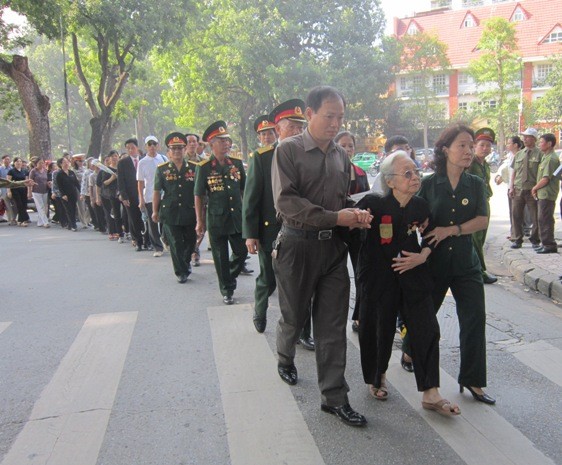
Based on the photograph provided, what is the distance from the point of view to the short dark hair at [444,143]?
3.62 metres

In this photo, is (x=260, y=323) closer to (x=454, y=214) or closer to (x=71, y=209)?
(x=454, y=214)

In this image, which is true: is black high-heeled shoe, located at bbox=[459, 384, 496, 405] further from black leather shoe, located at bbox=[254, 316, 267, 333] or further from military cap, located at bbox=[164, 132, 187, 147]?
military cap, located at bbox=[164, 132, 187, 147]

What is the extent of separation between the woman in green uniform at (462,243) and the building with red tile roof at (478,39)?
48.8 meters

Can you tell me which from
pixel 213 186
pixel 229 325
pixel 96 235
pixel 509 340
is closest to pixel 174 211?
pixel 213 186

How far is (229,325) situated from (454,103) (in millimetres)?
53005

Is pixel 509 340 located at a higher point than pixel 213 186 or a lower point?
lower

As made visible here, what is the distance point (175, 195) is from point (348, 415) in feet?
15.5

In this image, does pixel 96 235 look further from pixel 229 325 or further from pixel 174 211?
pixel 229 325

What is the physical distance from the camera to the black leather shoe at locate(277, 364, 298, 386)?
12.9 ft

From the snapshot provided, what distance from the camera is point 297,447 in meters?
3.06

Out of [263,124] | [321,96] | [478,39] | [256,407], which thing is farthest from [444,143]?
[478,39]

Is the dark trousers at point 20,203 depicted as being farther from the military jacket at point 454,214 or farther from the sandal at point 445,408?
the sandal at point 445,408

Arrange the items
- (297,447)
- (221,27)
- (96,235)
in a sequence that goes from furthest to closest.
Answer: (221,27) < (96,235) < (297,447)

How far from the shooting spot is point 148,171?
29.5ft
